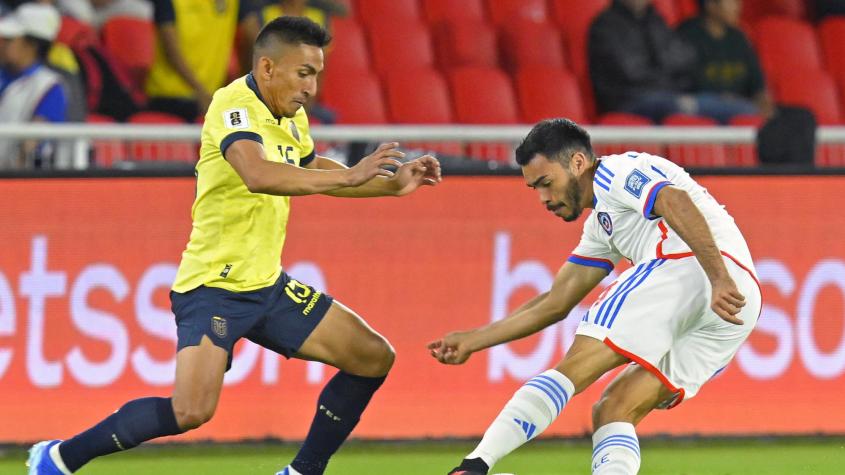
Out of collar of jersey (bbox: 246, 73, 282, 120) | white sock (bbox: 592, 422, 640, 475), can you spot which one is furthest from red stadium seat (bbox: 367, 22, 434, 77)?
white sock (bbox: 592, 422, 640, 475)

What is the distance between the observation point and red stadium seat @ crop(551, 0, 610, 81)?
1280cm

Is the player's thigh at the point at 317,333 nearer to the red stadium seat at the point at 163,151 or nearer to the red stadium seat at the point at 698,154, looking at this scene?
the red stadium seat at the point at 163,151

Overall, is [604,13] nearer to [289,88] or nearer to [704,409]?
[704,409]

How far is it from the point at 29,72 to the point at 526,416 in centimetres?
513

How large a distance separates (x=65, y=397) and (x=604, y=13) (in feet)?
17.7

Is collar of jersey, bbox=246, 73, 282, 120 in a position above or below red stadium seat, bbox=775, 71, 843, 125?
above

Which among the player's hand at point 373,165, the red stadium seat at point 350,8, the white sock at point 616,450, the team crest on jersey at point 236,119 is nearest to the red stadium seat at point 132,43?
the red stadium seat at point 350,8

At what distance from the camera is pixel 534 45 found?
1271cm

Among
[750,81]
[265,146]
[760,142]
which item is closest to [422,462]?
[265,146]

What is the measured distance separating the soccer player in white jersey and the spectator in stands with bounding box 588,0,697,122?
5524 mm

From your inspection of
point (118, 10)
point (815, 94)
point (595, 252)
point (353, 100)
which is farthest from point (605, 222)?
point (815, 94)

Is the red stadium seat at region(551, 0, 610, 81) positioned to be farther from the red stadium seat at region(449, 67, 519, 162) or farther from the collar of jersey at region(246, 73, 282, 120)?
the collar of jersey at region(246, 73, 282, 120)

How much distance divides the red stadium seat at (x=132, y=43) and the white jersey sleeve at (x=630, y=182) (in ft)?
16.9

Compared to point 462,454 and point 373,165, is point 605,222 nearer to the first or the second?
point 373,165
